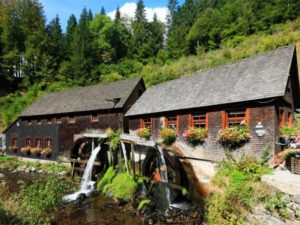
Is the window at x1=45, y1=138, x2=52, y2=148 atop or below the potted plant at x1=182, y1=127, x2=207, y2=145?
below

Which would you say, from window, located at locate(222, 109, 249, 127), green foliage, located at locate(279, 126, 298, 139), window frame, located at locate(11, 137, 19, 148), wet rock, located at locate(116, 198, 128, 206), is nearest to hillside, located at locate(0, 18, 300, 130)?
window frame, located at locate(11, 137, 19, 148)

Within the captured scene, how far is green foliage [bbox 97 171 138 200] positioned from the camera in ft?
44.2

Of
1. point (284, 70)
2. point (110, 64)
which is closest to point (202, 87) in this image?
point (284, 70)

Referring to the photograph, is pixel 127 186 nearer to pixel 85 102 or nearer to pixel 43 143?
pixel 85 102

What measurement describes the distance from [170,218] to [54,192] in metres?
4.21

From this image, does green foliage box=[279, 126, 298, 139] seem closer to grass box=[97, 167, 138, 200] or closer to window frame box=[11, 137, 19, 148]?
grass box=[97, 167, 138, 200]

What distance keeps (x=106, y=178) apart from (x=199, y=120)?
5885mm

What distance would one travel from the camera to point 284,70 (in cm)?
1180

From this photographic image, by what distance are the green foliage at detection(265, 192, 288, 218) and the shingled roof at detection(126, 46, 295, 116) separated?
4267 mm

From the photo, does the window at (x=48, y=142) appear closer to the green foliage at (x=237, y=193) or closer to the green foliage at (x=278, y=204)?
the green foliage at (x=237, y=193)

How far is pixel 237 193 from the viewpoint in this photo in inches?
359

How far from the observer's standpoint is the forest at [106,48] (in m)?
39.3

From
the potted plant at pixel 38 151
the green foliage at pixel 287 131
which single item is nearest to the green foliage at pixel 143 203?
the green foliage at pixel 287 131

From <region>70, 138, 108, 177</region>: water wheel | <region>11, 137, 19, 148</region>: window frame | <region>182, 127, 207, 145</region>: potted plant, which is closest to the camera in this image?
<region>182, 127, 207, 145</region>: potted plant
